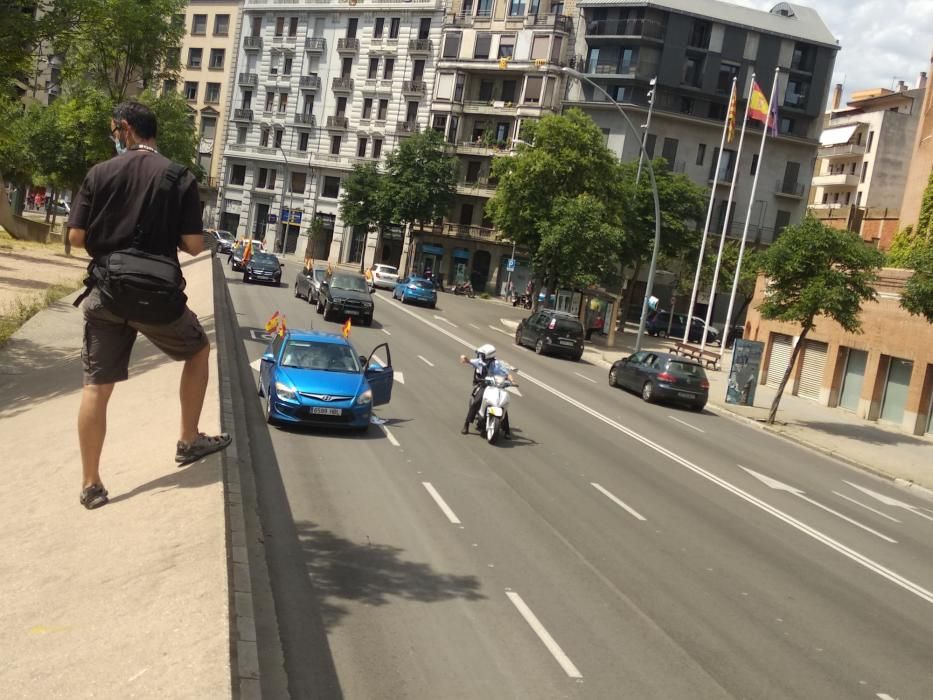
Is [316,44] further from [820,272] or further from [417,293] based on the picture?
[820,272]

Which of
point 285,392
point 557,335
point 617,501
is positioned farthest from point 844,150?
point 285,392

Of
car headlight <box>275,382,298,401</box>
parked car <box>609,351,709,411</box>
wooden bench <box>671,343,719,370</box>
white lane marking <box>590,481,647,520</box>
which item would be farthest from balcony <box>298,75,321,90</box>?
white lane marking <box>590,481,647,520</box>

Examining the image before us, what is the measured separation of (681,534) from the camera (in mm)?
12133

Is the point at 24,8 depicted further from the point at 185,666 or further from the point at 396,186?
Answer: the point at 396,186

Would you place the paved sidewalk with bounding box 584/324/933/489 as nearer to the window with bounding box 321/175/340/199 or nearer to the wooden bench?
the wooden bench

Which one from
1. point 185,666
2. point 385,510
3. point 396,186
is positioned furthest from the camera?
point 396,186

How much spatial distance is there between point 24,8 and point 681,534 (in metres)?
12.8

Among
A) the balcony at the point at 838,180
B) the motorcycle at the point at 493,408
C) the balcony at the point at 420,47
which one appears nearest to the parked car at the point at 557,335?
the motorcycle at the point at 493,408

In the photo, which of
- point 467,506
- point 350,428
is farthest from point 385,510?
point 350,428

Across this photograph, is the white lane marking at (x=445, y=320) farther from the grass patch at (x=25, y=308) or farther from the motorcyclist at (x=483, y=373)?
the motorcyclist at (x=483, y=373)

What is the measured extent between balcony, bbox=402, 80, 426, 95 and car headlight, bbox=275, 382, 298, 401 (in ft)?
204

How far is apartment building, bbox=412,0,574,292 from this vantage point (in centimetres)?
6775

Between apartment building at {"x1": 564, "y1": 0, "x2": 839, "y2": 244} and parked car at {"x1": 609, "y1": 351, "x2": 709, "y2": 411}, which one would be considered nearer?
parked car at {"x1": 609, "y1": 351, "x2": 709, "y2": 411}

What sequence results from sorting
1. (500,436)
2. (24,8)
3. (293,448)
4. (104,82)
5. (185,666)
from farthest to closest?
(104,82) < (500,436) < (24,8) < (293,448) < (185,666)
